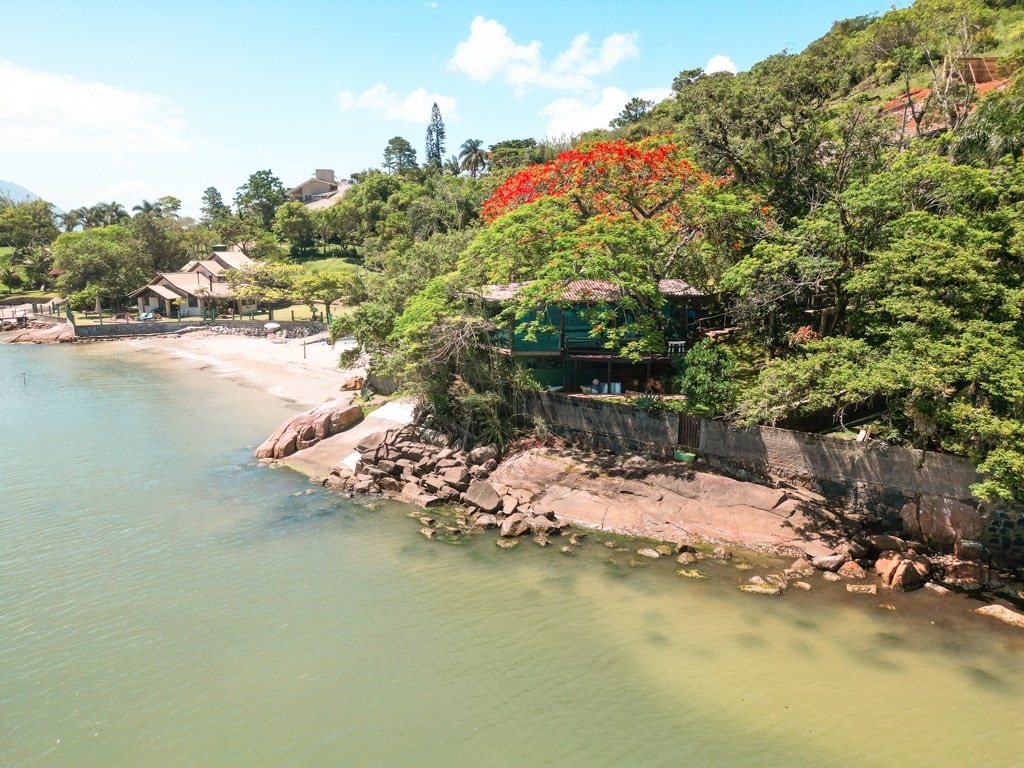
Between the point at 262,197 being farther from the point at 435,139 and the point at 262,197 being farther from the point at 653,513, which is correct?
the point at 653,513

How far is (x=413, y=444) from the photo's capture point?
2603cm

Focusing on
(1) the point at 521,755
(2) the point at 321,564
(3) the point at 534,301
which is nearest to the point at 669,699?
(1) the point at 521,755

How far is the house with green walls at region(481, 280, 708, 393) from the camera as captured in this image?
25641 millimetres

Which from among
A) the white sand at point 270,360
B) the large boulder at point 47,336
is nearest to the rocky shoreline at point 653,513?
the white sand at point 270,360

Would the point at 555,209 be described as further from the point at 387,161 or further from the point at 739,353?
the point at 387,161

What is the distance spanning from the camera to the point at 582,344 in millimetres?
27062

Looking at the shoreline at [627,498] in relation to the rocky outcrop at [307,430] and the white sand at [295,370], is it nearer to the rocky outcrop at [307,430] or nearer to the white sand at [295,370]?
the white sand at [295,370]

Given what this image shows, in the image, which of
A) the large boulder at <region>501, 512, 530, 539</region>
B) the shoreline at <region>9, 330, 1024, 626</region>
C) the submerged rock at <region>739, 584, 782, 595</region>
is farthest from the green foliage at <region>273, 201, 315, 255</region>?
the submerged rock at <region>739, 584, 782, 595</region>

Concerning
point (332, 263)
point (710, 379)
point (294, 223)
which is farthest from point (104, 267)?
point (710, 379)

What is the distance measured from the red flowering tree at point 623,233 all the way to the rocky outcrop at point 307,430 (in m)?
9.24

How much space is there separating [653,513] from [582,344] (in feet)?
28.9

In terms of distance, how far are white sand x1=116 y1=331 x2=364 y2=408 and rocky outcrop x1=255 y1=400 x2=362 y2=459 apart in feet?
18.4

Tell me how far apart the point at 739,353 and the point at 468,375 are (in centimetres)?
1188

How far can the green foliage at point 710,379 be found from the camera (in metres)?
21.2
